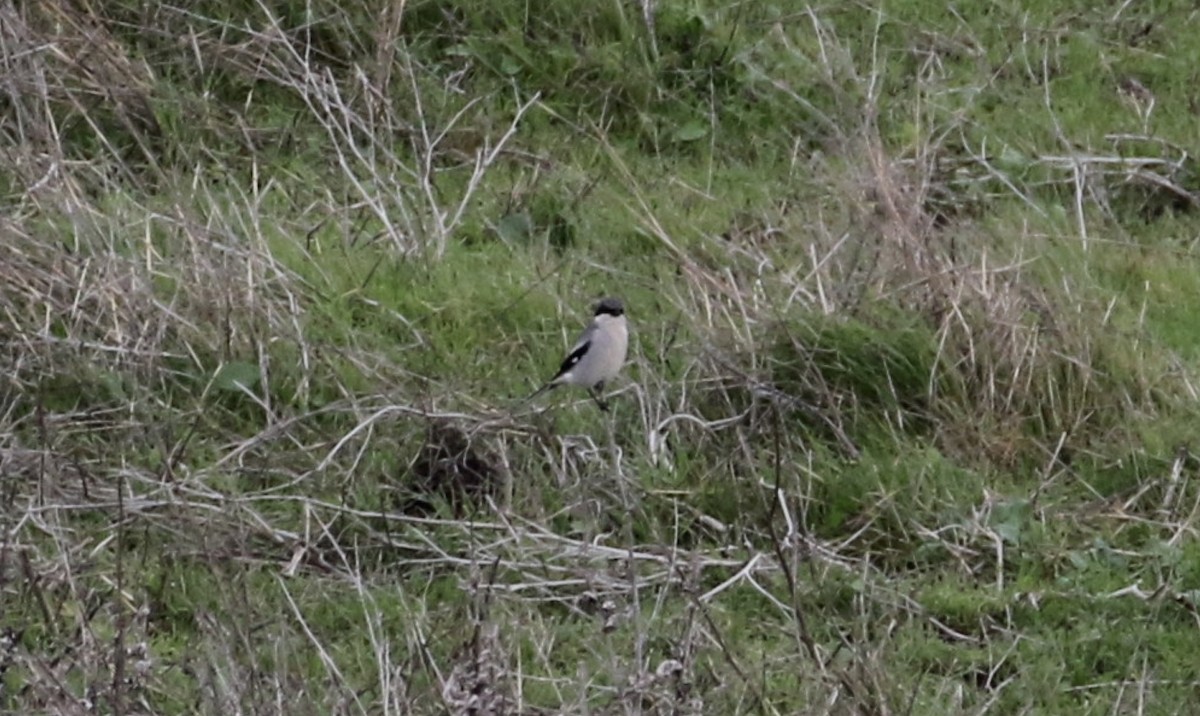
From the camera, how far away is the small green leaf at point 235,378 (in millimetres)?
5938

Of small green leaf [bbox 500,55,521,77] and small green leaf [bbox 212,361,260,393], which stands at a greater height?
small green leaf [bbox 212,361,260,393]

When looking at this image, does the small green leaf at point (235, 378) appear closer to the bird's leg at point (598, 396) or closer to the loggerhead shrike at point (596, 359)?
the loggerhead shrike at point (596, 359)

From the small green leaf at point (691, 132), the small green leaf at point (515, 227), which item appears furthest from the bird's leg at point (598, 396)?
the small green leaf at point (691, 132)

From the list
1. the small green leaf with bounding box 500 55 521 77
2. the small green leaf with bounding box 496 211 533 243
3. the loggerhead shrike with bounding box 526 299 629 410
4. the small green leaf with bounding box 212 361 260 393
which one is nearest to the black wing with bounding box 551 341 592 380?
the loggerhead shrike with bounding box 526 299 629 410

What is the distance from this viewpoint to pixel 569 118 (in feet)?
25.3

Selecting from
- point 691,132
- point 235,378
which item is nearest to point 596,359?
point 235,378

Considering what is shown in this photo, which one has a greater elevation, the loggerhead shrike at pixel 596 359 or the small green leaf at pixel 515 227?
the loggerhead shrike at pixel 596 359

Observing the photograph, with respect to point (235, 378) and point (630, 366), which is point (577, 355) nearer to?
point (630, 366)

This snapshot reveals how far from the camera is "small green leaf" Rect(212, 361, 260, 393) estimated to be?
594cm

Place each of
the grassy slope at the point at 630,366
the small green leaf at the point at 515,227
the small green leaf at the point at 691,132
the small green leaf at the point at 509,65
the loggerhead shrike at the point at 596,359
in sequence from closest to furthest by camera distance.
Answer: the grassy slope at the point at 630,366
the loggerhead shrike at the point at 596,359
the small green leaf at the point at 515,227
the small green leaf at the point at 691,132
the small green leaf at the point at 509,65

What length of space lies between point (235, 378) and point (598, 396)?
0.93m

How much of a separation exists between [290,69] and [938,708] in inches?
150

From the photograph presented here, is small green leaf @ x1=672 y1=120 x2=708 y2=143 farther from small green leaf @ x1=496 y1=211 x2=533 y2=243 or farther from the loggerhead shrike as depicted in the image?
the loggerhead shrike

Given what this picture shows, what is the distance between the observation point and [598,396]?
595 cm
